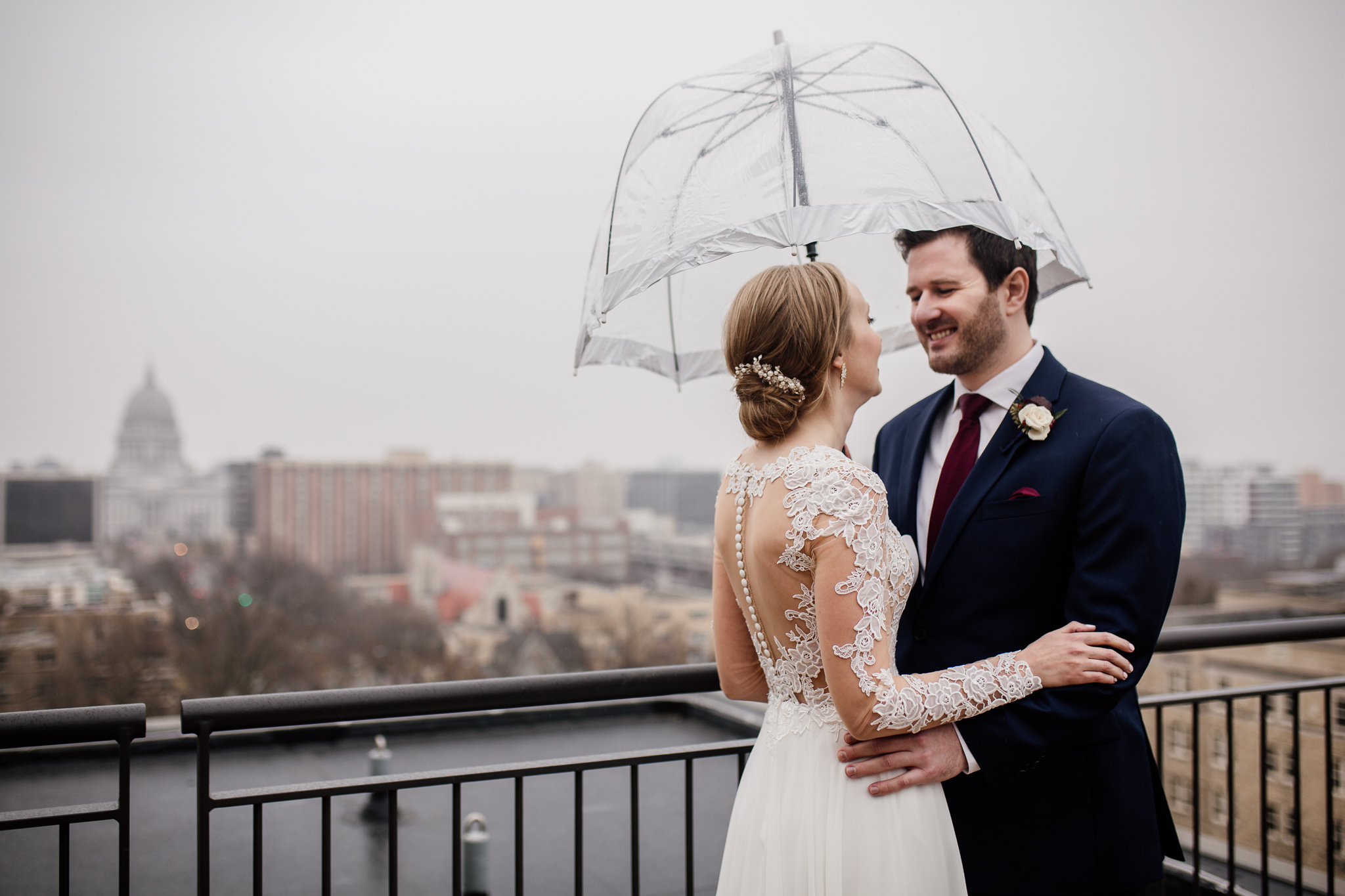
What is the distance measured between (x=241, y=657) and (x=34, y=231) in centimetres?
3507

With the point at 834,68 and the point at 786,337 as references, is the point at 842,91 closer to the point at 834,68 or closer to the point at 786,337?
the point at 834,68

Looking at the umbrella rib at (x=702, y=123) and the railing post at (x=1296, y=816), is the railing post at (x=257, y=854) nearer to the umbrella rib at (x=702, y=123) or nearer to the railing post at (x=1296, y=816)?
the umbrella rib at (x=702, y=123)

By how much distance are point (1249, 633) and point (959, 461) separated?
1273 mm

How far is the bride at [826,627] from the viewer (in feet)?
4.32

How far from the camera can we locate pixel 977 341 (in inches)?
67.7

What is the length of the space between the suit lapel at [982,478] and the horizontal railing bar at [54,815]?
1.59 meters

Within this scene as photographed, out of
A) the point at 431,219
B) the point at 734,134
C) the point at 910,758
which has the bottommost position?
the point at 910,758

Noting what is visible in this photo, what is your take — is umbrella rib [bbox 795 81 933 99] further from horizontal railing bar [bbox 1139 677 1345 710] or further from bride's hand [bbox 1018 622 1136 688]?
horizontal railing bar [bbox 1139 677 1345 710]

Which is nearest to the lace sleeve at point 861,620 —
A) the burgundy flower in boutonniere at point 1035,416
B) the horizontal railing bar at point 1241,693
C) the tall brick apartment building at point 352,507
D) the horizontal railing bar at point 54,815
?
the burgundy flower in boutonniere at point 1035,416

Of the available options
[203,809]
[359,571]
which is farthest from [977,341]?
[359,571]

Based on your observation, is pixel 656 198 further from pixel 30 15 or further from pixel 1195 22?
pixel 30 15

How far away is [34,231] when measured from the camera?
189 ft

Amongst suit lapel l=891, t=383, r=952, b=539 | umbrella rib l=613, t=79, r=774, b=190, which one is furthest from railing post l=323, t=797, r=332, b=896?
umbrella rib l=613, t=79, r=774, b=190

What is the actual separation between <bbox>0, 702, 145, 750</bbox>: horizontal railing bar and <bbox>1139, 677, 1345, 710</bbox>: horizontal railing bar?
2379 mm
